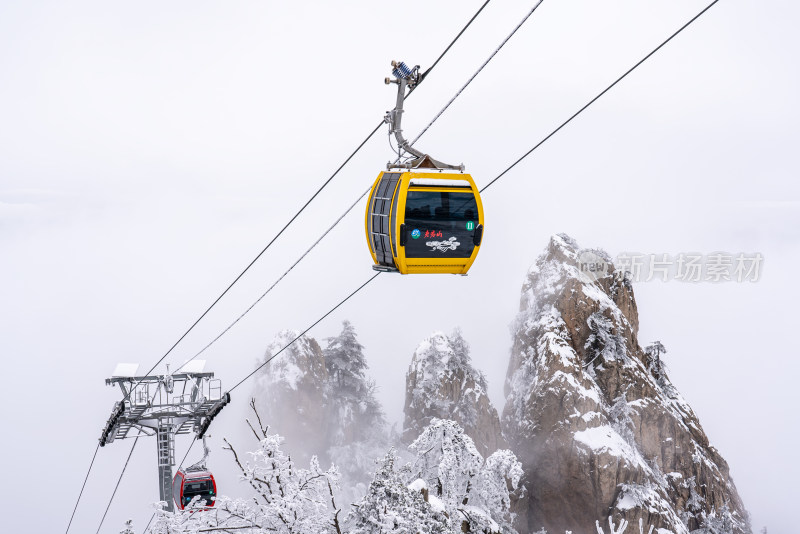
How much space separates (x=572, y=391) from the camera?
→ 4038 centimetres

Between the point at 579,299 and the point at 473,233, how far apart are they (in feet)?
106

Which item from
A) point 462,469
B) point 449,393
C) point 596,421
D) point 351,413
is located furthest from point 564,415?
point 351,413

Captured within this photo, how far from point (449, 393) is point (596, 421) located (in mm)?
9825

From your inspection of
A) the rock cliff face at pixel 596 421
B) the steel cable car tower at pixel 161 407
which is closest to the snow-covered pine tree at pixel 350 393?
the rock cliff face at pixel 596 421

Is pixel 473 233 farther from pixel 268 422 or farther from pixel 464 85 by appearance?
pixel 268 422

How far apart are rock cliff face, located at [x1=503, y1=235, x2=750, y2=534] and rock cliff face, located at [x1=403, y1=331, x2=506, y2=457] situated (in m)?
1.78

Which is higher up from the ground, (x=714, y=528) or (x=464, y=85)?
(x=464, y=85)

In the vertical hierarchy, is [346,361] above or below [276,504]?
above

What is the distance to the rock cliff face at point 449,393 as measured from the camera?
43.6 metres

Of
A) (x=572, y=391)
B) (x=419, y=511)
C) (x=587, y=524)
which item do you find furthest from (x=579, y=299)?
(x=419, y=511)

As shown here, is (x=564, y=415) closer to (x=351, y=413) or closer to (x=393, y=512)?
(x=351, y=413)

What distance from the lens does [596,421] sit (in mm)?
39938

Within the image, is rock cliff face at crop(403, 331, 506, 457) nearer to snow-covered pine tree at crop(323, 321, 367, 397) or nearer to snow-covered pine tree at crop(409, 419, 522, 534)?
snow-covered pine tree at crop(323, 321, 367, 397)

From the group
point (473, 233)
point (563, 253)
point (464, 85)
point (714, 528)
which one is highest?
point (563, 253)
